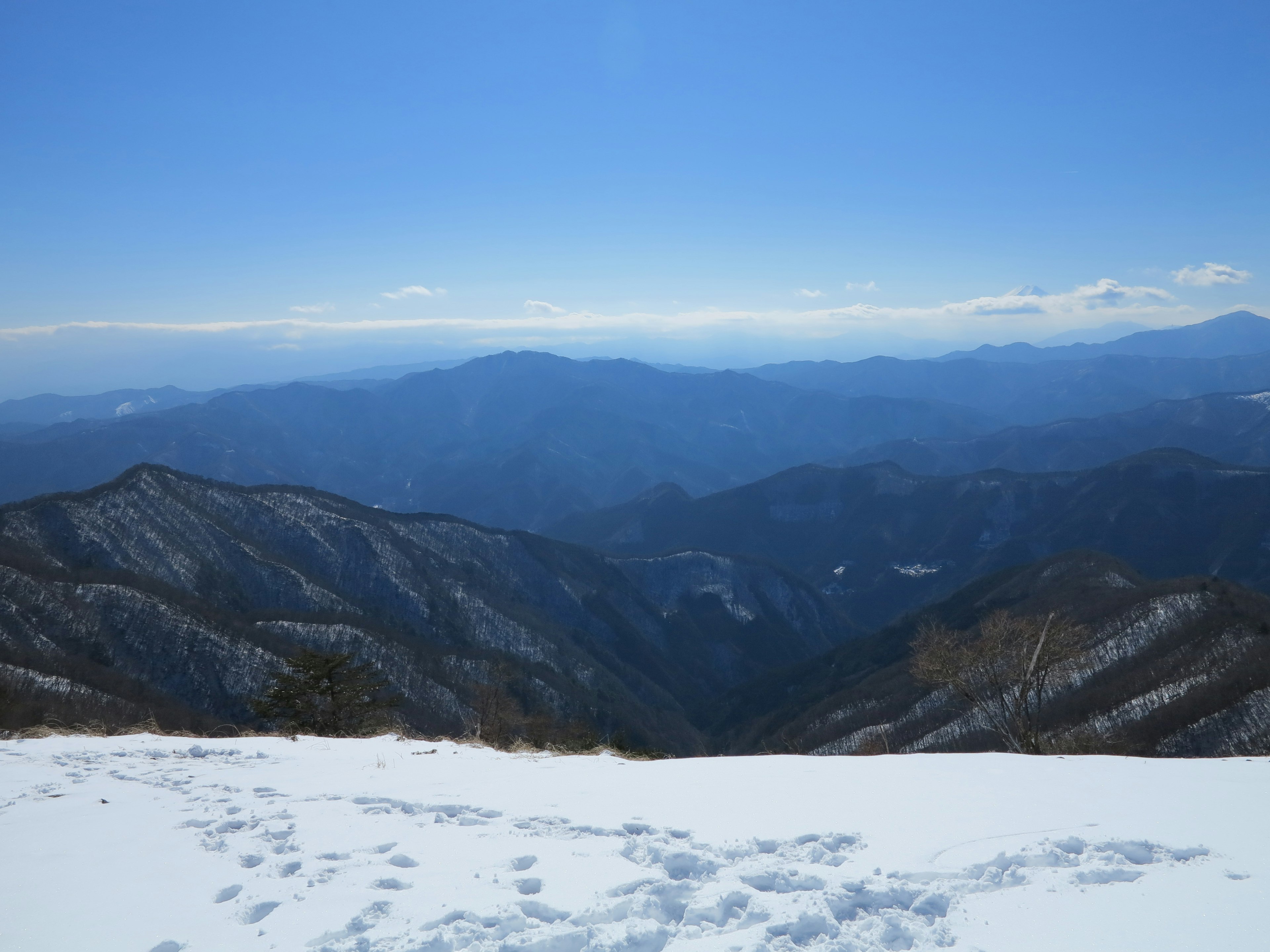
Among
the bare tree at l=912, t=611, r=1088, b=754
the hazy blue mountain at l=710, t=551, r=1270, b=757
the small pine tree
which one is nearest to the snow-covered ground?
the hazy blue mountain at l=710, t=551, r=1270, b=757

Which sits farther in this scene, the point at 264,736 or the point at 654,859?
the point at 264,736

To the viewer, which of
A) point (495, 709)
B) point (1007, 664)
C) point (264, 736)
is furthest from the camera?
point (495, 709)

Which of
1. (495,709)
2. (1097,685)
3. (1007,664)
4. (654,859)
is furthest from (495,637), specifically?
(654,859)

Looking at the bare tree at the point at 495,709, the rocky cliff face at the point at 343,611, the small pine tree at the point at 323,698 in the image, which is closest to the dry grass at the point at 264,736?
the bare tree at the point at 495,709

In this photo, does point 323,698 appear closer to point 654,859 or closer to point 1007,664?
point 654,859

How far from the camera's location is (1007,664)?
29.0 m

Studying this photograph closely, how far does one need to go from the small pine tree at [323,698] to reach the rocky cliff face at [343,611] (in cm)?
945

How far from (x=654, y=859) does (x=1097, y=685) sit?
69.8m

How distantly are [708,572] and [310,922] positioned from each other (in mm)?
170983

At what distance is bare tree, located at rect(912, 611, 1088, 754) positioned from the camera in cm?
2514

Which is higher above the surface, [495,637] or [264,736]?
[264,736]

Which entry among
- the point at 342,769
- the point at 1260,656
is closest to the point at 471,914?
the point at 342,769

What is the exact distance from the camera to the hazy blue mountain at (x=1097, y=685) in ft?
154

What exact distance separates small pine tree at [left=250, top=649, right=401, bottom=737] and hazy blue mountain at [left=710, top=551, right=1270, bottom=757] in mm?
20297
